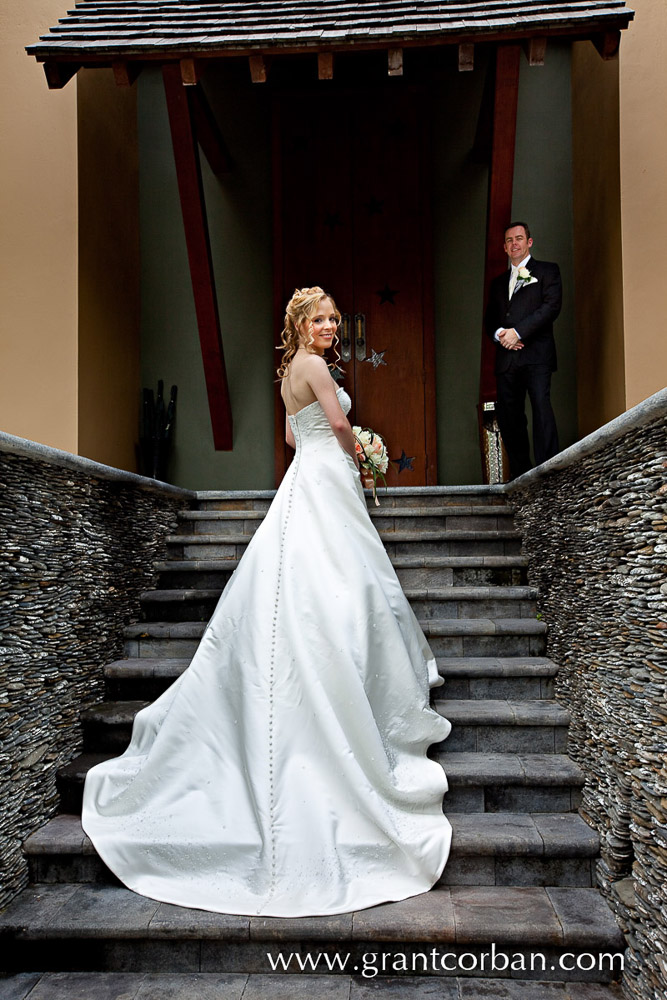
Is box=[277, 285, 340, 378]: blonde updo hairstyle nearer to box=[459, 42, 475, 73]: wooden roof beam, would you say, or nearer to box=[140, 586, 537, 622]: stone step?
box=[140, 586, 537, 622]: stone step

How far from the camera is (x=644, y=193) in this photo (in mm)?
4582

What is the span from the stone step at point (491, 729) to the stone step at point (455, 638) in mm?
410

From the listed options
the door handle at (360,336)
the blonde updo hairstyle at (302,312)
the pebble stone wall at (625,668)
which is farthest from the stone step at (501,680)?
the door handle at (360,336)

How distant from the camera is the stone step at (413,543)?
404cm

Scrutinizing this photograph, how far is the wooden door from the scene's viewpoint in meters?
6.14

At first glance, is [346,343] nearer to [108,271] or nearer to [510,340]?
[108,271]

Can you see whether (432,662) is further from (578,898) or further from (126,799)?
(126,799)

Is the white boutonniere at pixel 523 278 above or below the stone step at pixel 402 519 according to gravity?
above

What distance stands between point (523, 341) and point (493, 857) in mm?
2878

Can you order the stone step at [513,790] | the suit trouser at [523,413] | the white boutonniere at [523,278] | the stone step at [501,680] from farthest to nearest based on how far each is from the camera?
the white boutonniere at [523,278] → the suit trouser at [523,413] → the stone step at [501,680] → the stone step at [513,790]

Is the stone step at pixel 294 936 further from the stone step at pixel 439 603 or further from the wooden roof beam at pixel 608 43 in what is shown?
the wooden roof beam at pixel 608 43

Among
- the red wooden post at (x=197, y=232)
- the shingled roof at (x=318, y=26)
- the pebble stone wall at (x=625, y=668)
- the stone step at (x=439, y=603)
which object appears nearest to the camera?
the pebble stone wall at (x=625, y=668)

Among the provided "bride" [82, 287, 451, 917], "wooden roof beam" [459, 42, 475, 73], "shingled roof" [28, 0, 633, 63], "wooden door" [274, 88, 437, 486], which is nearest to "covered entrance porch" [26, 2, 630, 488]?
"wooden door" [274, 88, 437, 486]

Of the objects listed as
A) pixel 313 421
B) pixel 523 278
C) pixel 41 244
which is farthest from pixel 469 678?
pixel 41 244
